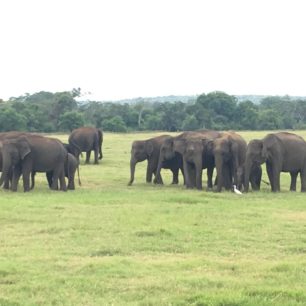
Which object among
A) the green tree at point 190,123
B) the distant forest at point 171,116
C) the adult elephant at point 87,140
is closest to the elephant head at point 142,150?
the adult elephant at point 87,140

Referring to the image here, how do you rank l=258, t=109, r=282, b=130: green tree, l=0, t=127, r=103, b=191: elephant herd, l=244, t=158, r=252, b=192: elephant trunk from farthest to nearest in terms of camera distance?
l=258, t=109, r=282, b=130: green tree → l=244, t=158, r=252, b=192: elephant trunk → l=0, t=127, r=103, b=191: elephant herd

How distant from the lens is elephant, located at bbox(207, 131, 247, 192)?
787 inches

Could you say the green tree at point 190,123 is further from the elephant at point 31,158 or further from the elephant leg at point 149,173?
the elephant at point 31,158

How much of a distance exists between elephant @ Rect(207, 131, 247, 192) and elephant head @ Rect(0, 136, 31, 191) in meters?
5.34

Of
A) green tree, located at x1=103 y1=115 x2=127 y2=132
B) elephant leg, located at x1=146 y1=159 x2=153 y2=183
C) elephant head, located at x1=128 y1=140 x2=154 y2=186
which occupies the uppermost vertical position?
elephant head, located at x1=128 y1=140 x2=154 y2=186

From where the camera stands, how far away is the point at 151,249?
34.0 ft

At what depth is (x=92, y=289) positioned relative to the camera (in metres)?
7.89

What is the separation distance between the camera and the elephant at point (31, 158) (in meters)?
18.8

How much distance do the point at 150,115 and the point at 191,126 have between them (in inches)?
252

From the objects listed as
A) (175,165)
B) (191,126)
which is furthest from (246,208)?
(191,126)

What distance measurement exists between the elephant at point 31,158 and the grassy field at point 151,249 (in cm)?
122

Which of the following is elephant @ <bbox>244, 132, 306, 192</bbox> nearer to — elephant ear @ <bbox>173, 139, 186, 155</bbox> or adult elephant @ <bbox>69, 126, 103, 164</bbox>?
elephant ear @ <bbox>173, 139, 186, 155</bbox>

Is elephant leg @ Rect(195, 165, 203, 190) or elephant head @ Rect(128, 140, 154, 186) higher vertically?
elephant head @ Rect(128, 140, 154, 186)

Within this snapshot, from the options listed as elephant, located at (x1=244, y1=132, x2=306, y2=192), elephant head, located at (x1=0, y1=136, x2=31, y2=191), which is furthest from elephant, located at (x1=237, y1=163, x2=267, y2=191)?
elephant head, located at (x1=0, y1=136, x2=31, y2=191)
